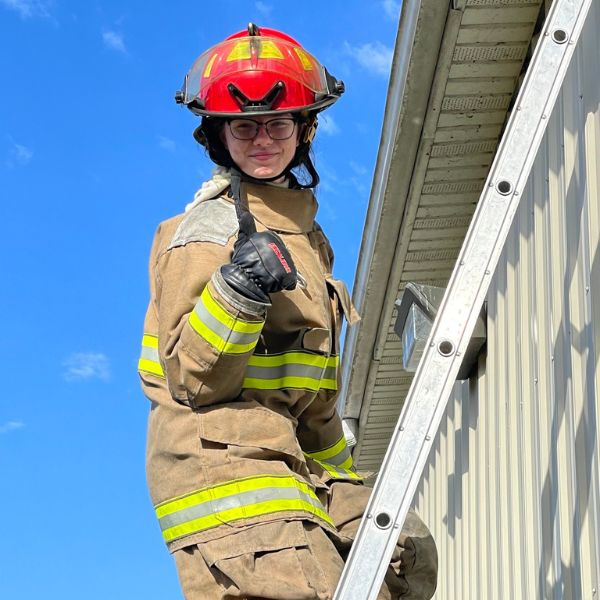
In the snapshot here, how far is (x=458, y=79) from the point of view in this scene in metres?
5.61

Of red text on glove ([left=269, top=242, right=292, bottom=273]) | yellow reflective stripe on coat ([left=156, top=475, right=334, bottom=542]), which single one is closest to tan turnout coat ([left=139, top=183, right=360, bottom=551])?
yellow reflective stripe on coat ([left=156, top=475, right=334, bottom=542])

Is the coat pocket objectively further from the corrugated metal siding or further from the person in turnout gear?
the corrugated metal siding

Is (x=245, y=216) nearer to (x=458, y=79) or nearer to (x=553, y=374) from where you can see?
(x=553, y=374)

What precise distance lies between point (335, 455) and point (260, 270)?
113 centimetres

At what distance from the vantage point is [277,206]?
11.4ft

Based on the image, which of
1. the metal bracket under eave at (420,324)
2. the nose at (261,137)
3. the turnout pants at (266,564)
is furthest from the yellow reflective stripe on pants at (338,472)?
the metal bracket under eave at (420,324)

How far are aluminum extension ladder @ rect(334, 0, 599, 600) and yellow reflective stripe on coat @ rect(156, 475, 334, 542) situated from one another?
493 millimetres

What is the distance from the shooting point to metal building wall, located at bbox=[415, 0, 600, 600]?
3.56 metres

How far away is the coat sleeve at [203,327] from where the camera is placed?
9.66 ft

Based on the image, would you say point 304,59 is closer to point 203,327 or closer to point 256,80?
point 256,80

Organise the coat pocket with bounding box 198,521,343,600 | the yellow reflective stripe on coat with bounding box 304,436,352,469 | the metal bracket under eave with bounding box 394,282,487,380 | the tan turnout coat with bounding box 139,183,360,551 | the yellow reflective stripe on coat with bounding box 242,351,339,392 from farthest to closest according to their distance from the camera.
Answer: the metal bracket under eave with bounding box 394,282,487,380, the yellow reflective stripe on coat with bounding box 304,436,352,469, the yellow reflective stripe on coat with bounding box 242,351,339,392, the tan turnout coat with bounding box 139,183,360,551, the coat pocket with bounding box 198,521,343,600

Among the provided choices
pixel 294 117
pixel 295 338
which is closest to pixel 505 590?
pixel 295 338

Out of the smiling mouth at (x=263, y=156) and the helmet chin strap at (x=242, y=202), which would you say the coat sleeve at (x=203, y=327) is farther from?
the smiling mouth at (x=263, y=156)

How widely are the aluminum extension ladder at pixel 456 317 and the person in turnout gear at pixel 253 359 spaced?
1.34 ft
